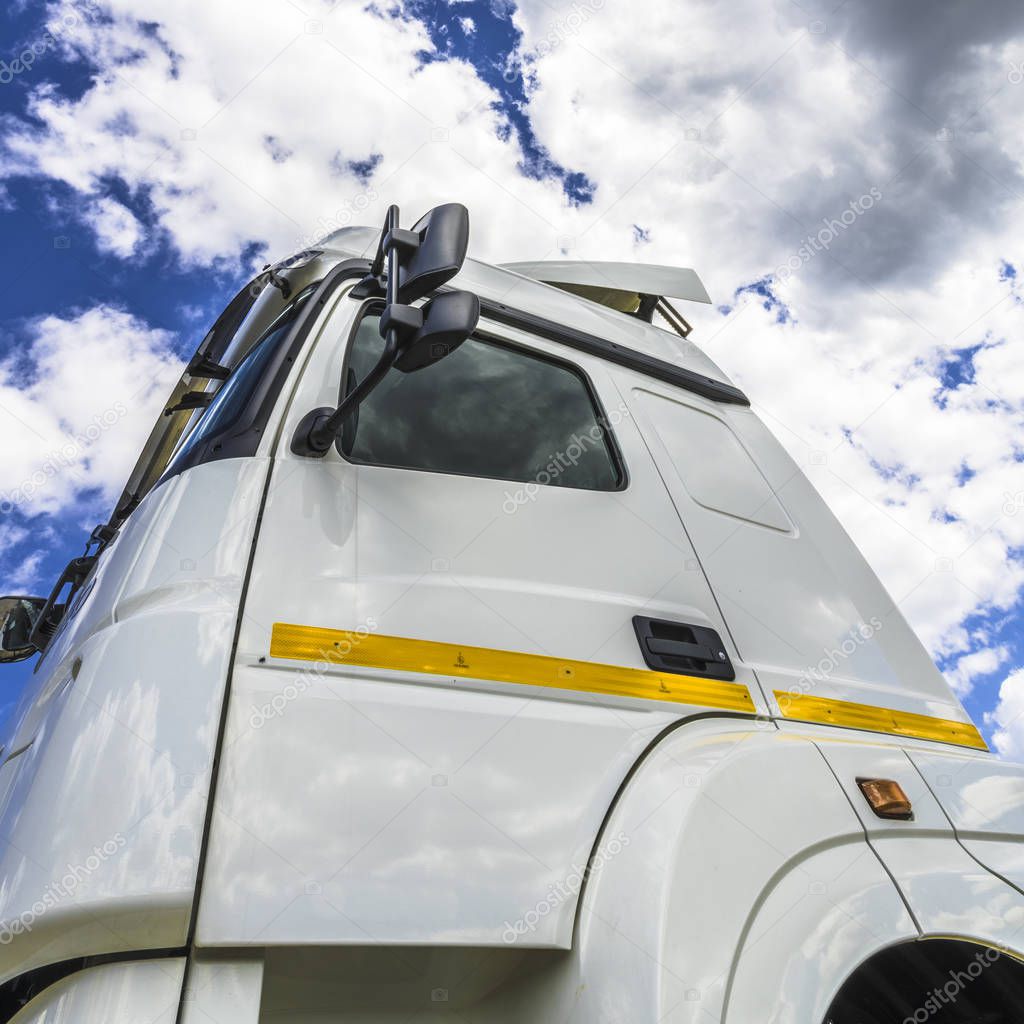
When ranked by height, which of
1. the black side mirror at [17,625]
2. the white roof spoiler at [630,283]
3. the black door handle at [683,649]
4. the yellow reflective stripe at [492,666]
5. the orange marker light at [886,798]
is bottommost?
the orange marker light at [886,798]

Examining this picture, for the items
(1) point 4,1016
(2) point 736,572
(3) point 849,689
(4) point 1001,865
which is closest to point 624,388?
(2) point 736,572

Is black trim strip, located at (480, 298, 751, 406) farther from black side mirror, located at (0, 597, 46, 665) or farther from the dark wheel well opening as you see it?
black side mirror, located at (0, 597, 46, 665)

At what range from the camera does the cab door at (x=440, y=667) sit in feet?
4.05

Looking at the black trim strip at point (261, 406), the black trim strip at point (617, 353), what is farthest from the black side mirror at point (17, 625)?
the black trim strip at point (617, 353)

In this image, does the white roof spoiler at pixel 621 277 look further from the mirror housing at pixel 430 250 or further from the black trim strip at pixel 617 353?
the mirror housing at pixel 430 250

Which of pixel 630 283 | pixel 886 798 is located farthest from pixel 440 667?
pixel 630 283

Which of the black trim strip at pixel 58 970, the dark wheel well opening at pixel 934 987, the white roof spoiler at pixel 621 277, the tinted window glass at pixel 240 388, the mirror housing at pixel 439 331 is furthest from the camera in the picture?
the white roof spoiler at pixel 621 277

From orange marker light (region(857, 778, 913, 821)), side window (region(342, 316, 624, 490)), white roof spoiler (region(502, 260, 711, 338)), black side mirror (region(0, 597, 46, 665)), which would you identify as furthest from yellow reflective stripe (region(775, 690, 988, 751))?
black side mirror (region(0, 597, 46, 665))

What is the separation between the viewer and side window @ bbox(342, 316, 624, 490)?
5.88 ft

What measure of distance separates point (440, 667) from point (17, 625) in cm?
205

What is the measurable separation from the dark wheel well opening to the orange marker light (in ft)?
0.73

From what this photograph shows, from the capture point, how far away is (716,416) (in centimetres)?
256

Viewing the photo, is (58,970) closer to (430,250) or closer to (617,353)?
(430,250)

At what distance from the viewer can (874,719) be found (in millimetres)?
1948
